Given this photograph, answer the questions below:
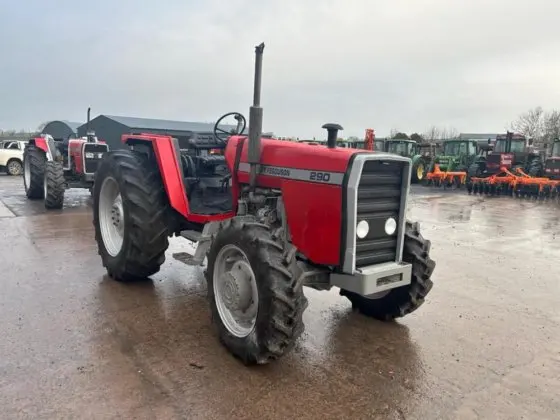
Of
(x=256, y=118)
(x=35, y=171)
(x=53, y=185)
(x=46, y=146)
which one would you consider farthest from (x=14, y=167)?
(x=256, y=118)

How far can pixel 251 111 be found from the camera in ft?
11.4

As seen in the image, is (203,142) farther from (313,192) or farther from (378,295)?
(378,295)

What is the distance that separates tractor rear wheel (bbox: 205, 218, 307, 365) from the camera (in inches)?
115

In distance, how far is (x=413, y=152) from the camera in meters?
24.5

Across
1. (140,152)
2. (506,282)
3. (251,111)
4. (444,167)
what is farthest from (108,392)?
(444,167)

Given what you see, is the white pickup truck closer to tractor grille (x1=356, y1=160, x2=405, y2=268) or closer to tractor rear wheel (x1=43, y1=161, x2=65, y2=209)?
tractor rear wheel (x1=43, y1=161, x2=65, y2=209)

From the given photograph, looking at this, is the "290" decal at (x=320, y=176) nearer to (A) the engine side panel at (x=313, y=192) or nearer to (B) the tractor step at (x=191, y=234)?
(A) the engine side panel at (x=313, y=192)

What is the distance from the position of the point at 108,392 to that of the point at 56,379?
0.39m

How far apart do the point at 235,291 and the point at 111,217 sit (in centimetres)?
255

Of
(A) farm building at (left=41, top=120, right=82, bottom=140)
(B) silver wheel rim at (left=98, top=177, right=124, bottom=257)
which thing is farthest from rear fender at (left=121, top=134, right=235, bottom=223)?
(A) farm building at (left=41, top=120, right=82, bottom=140)

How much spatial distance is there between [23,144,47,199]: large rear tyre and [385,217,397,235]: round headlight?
10198mm

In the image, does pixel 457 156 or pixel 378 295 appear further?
pixel 457 156

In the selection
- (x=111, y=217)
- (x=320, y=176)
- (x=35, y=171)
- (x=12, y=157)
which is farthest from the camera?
(x=12, y=157)

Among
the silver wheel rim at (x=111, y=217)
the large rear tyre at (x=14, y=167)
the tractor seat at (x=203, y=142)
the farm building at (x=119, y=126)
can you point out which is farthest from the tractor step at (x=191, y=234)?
the farm building at (x=119, y=126)
